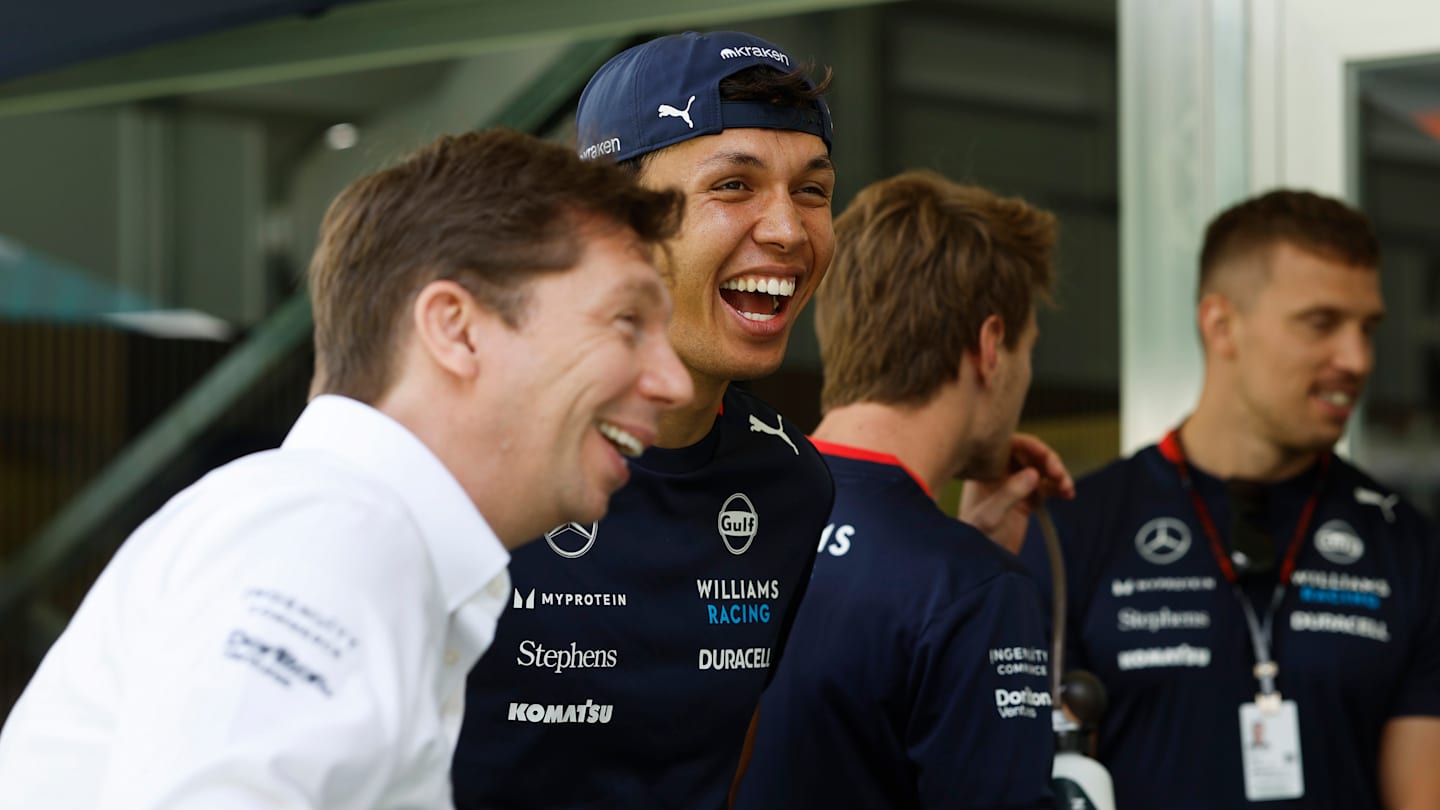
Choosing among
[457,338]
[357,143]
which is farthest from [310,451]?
[357,143]

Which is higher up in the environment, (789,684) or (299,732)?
(789,684)

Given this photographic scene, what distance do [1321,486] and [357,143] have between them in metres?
4.45

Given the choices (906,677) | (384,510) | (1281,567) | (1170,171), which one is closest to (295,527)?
(384,510)

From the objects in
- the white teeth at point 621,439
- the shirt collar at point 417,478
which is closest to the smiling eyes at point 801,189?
the white teeth at point 621,439

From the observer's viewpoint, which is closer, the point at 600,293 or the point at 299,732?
the point at 299,732

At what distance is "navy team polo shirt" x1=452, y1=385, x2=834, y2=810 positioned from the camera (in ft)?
5.00

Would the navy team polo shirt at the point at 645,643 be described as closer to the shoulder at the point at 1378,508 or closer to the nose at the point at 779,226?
the nose at the point at 779,226

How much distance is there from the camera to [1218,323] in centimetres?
297

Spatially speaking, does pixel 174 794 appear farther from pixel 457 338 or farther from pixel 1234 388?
pixel 1234 388

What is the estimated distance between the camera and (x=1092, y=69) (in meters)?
5.76

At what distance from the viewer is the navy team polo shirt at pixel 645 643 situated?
1524mm

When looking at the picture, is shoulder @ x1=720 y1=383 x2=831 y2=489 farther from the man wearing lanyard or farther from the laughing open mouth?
the man wearing lanyard

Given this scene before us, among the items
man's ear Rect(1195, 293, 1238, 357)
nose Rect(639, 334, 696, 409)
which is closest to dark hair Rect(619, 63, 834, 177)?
nose Rect(639, 334, 696, 409)

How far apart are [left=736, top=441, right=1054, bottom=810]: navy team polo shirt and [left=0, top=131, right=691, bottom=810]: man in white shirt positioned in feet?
2.46
